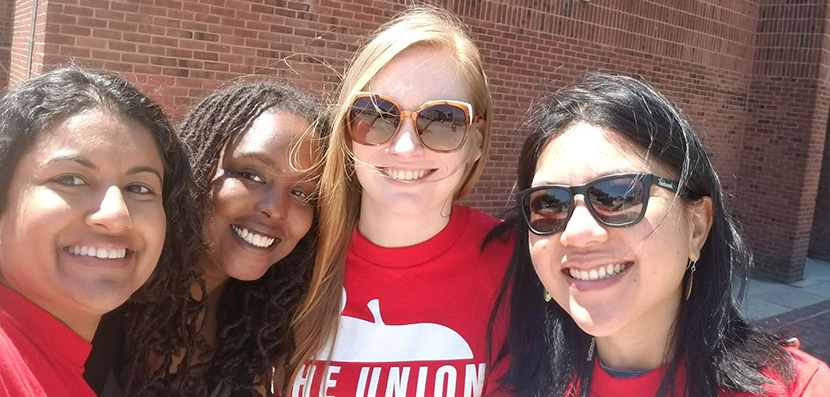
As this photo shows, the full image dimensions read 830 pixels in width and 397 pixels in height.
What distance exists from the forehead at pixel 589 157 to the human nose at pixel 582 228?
0.07 m

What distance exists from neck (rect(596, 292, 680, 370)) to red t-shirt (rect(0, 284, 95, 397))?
141cm

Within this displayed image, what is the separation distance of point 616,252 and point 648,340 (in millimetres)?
308

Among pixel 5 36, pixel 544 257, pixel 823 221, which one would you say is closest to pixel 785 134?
pixel 823 221

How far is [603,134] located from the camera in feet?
5.78

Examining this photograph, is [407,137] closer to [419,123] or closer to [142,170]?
[419,123]

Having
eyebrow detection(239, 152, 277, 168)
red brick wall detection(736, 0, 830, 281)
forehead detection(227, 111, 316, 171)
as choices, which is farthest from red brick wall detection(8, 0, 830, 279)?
eyebrow detection(239, 152, 277, 168)

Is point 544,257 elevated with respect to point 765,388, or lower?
elevated

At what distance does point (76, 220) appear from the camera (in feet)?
5.06

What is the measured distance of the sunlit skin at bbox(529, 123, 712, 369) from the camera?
5.44 feet

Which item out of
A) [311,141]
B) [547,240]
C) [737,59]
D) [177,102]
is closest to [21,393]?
[311,141]

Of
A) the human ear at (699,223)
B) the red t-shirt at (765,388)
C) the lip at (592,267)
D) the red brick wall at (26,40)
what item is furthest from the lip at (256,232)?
the red brick wall at (26,40)

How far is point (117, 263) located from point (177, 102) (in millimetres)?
3230

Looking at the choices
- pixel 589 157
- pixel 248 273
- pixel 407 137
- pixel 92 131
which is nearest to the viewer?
pixel 92 131

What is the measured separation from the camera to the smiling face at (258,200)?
6.93 feet
